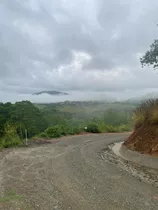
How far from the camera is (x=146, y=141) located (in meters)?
9.38

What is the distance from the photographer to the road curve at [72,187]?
4.60m

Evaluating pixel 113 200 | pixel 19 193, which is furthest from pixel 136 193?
pixel 19 193

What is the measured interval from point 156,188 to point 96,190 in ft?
5.51

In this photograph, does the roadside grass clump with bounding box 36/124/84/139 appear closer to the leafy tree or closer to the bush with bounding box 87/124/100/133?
the bush with bounding box 87/124/100/133

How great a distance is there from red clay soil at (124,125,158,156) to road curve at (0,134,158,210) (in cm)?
170

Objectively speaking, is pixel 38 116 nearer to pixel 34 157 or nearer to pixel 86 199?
pixel 34 157

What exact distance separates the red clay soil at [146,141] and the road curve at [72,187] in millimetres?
1702

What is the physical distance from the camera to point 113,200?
4820 millimetres

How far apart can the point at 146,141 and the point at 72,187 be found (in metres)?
4.90

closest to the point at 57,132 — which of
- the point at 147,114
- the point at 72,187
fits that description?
the point at 147,114

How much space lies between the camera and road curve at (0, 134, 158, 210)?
4.60m

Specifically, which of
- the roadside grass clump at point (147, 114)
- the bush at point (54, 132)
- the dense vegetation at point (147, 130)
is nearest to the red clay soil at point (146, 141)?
the dense vegetation at point (147, 130)

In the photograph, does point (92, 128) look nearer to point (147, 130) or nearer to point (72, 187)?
point (147, 130)

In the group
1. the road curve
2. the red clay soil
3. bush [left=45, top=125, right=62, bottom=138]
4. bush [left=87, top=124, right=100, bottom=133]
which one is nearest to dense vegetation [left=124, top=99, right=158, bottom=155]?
the red clay soil
